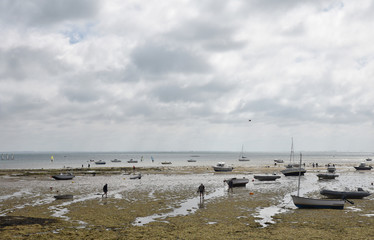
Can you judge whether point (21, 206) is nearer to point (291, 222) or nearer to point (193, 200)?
point (193, 200)

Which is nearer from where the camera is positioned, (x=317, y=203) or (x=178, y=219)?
(x=178, y=219)

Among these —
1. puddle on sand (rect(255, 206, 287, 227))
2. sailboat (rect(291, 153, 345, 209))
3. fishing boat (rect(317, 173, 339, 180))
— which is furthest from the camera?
fishing boat (rect(317, 173, 339, 180))

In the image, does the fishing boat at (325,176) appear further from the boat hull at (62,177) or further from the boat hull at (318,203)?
the boat hull at (62,177)

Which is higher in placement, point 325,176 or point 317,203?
point 317,203

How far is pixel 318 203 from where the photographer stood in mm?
33438

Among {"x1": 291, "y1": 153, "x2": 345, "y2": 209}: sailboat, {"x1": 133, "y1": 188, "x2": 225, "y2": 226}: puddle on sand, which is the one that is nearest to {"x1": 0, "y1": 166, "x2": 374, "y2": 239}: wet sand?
{"x1": 133, "y1": 188, "x2": 225, "y2": 226}: puddle on sand

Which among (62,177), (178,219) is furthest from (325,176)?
(62,177)

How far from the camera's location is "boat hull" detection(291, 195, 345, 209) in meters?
33.1

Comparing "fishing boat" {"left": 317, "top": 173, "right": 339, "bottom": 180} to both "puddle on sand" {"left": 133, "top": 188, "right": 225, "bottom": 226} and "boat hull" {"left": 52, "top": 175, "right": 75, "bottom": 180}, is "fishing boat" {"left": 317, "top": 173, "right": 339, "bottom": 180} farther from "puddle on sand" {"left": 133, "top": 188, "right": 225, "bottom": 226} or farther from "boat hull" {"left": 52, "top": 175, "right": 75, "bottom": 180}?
"boat hull" {"left": 52, "top": 175, "right": 75, "bottom": 180}

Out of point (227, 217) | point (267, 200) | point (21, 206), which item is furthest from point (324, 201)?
point (21, 206)

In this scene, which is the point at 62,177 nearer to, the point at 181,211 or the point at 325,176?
the point at 181,211

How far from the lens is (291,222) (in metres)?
27.0

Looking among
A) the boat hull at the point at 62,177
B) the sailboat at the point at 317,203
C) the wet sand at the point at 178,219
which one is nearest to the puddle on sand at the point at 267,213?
the wet sand at the point at 178,219

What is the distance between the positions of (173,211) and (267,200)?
13.3 metres
